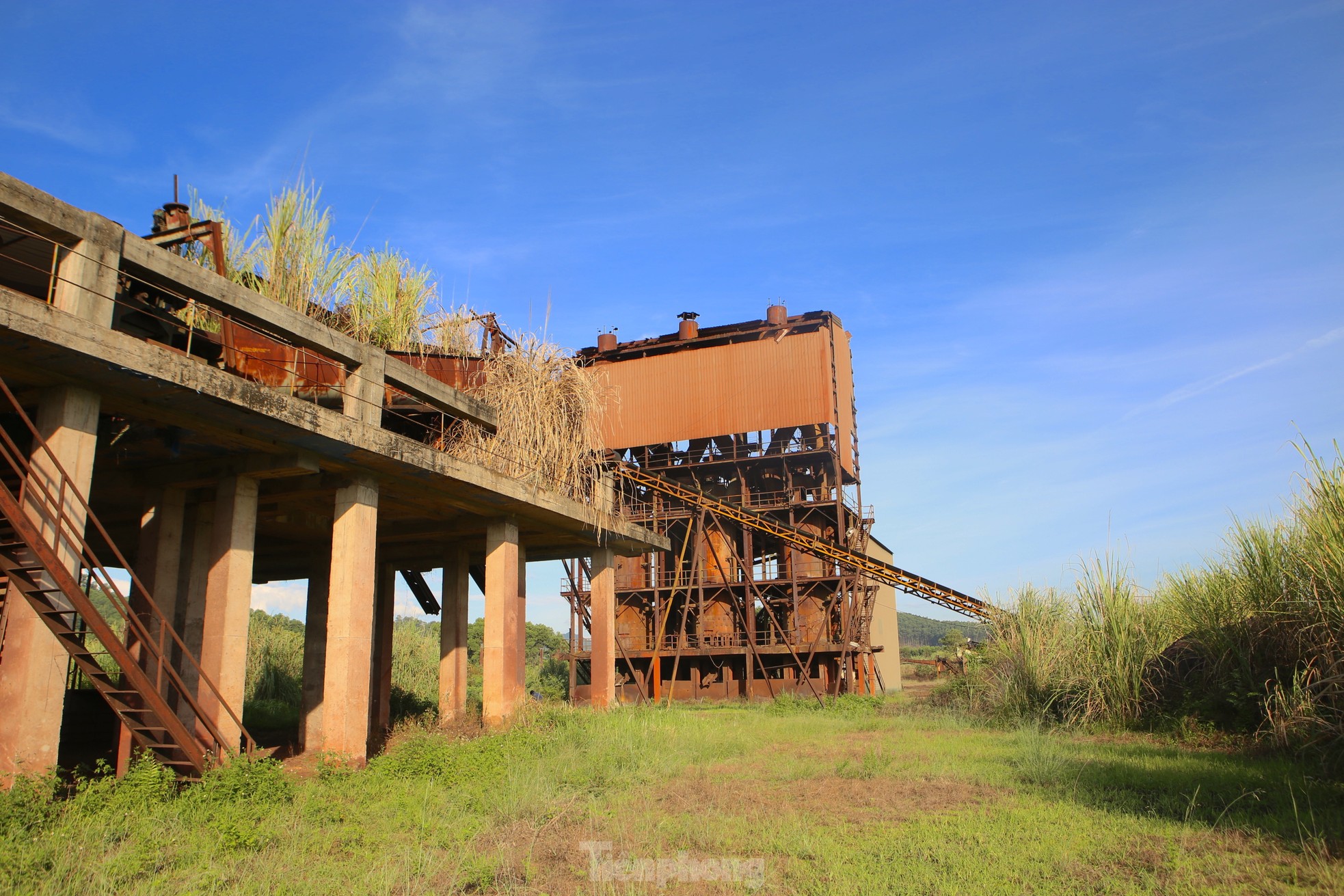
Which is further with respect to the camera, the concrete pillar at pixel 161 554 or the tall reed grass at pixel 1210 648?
the concrete pillar at pixel 161 554

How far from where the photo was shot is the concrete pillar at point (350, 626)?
11680 mm

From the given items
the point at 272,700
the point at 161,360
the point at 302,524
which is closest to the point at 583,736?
the point at 302,524

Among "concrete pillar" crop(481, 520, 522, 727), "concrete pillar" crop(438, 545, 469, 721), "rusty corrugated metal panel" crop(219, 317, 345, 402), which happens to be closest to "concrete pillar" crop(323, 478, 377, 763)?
"rusty corrugated metal panel" crop(219, 317, 345, 402)

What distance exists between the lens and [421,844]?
Answer: 26.1ft

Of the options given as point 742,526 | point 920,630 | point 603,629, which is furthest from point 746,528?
point 920,630

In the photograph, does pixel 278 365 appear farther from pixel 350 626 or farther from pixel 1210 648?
pixel 1210 648

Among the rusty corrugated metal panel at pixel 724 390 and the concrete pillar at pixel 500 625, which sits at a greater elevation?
the rusty corrugated metal panel at pixel 724 390

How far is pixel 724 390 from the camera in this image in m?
33.5

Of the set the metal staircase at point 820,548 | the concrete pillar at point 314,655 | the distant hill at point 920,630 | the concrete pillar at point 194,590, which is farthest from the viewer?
the distant hill at point 920,630

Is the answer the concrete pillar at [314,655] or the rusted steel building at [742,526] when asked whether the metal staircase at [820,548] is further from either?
the concrete pillar at [314,655]

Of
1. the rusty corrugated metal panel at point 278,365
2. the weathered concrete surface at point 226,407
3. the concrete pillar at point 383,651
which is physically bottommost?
the concrete pillar at point 383,651

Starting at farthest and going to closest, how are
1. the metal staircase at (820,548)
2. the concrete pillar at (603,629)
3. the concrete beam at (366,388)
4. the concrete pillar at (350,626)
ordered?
the metal staircase at (820,548)
the concrete pillar at (603,629)
the concrete beam at (366,388)
the concrete pillar at (350,626)

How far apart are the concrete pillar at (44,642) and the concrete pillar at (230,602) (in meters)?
2.38

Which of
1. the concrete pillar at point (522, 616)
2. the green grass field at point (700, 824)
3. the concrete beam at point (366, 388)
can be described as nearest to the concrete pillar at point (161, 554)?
the concrete beam at point (366, 388)
